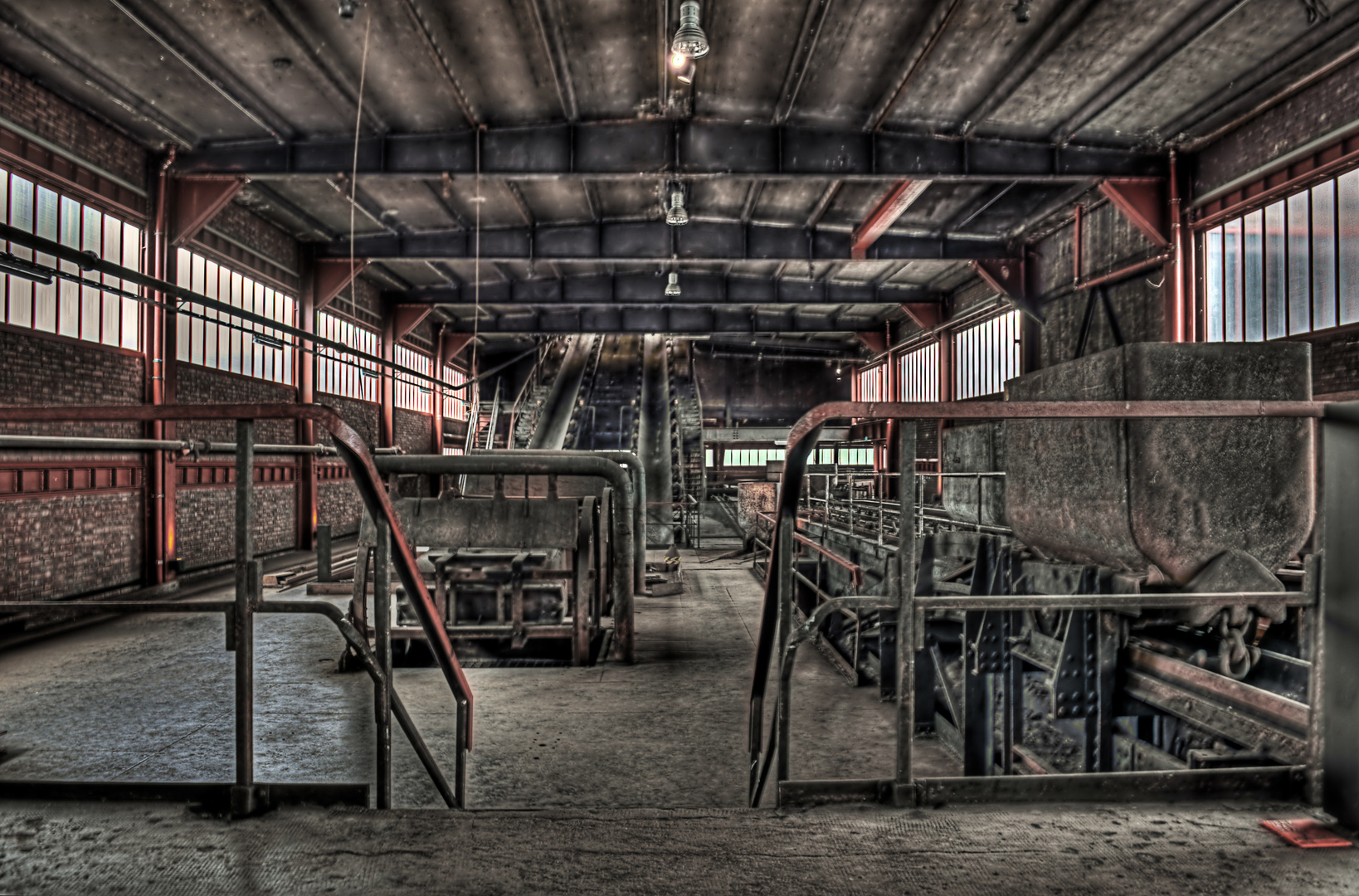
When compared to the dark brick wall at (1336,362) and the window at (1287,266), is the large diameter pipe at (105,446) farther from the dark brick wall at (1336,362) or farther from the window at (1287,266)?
the dark brick wall at (1336,362)

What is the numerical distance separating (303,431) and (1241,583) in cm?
1440

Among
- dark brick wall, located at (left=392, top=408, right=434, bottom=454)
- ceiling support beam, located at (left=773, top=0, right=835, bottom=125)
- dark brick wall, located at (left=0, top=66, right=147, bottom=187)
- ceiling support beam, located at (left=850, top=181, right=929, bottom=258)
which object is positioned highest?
ceiling support beam, located at (left=773, top=0, right=835, bottom=125)

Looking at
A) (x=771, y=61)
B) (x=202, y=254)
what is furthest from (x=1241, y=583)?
(x=202, y=254)

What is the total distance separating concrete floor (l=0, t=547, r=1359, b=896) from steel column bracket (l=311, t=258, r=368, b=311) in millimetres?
7964

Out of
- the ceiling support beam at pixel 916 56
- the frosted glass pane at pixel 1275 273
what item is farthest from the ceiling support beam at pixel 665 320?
the frosted glass pane at pixel 1275 273

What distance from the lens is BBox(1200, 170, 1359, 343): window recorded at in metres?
7.57

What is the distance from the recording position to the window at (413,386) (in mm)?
19312

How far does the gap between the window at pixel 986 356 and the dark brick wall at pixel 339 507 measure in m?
13.4

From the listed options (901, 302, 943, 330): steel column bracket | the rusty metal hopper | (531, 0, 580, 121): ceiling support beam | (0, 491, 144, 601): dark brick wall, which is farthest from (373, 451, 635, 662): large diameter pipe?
(901, 302, 943, 330): steel column bracket

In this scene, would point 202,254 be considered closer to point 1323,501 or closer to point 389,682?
point 389,682

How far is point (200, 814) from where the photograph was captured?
→ 2102mm

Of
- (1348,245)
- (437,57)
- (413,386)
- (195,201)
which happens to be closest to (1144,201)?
(1348,245)

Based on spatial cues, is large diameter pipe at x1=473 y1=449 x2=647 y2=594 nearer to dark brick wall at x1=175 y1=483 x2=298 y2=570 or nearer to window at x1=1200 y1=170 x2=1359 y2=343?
dark brick wall at x1=175 y1=483 x2=298 y2=570

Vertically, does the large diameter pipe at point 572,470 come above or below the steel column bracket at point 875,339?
below
